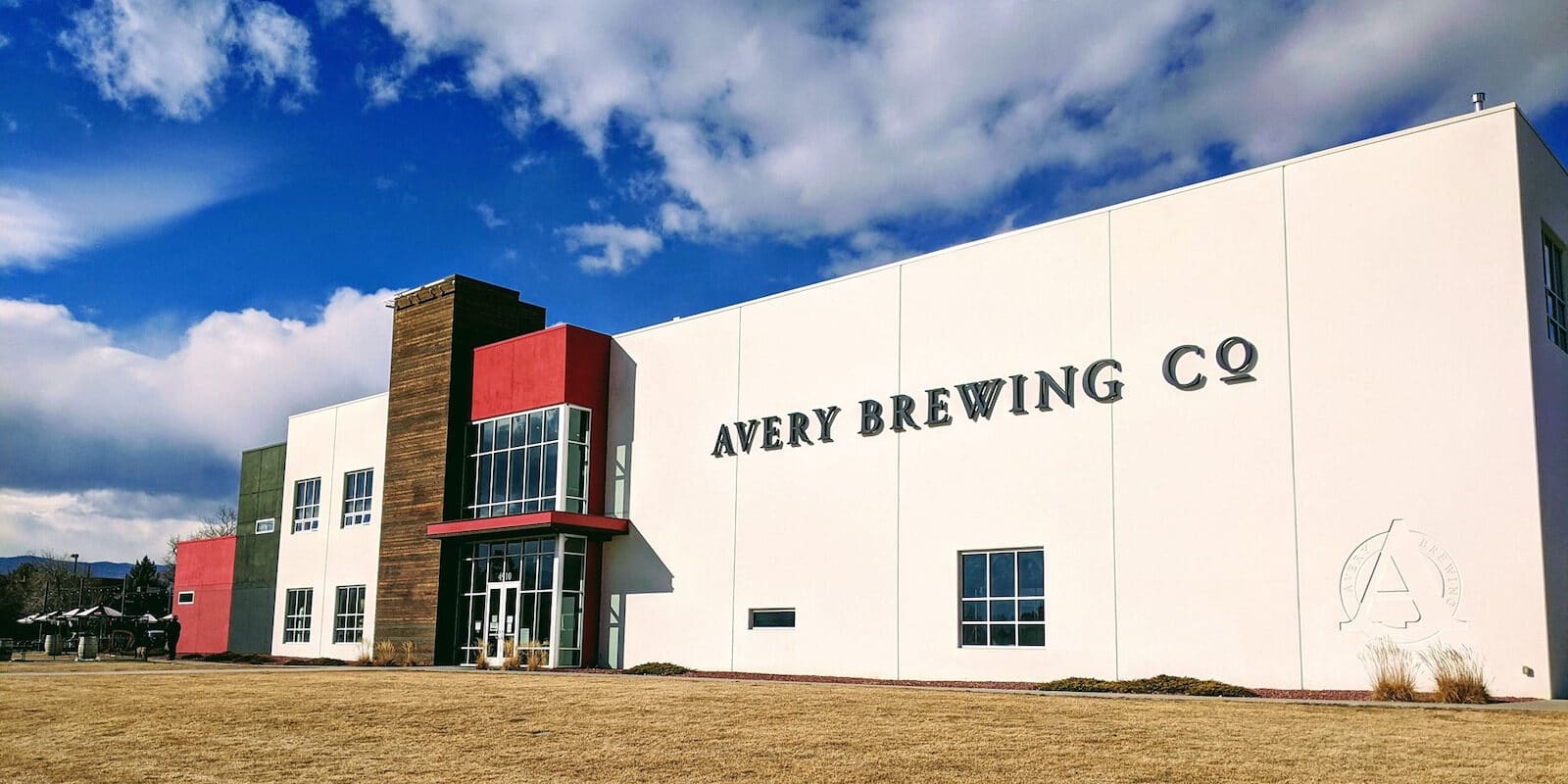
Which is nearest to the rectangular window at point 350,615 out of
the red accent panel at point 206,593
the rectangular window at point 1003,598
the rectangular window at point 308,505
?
the rectangular window at point 308,505

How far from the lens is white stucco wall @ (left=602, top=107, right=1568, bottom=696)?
1777 cm

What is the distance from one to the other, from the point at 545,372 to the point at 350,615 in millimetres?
12034

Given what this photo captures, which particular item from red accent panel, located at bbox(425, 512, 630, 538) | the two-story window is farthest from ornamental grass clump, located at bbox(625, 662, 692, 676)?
the two-story window

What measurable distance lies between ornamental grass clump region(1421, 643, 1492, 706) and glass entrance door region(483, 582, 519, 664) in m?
21.6

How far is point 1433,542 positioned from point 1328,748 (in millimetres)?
7620

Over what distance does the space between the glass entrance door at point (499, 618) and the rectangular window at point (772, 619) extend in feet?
24.7

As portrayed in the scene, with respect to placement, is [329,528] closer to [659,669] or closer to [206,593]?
[206,593]

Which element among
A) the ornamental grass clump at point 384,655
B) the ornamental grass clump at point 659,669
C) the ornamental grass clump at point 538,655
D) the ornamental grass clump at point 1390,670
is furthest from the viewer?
the ornamental grass clump at point 384,655

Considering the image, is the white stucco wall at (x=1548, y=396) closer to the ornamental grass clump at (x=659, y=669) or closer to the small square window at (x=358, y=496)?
the ornamental grass clump at (x=659, y=669)

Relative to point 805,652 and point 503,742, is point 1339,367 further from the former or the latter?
point 503,742

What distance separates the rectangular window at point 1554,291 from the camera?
62.9 feet

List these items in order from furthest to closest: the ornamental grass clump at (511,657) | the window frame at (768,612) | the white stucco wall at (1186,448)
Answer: the ornamental grass clump at (511,657)
the window frame at (768,612)
the white stucco wall at (1186,448)

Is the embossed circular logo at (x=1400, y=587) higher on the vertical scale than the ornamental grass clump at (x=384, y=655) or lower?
higher

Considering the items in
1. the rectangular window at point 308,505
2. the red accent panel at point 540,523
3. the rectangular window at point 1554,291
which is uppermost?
the rectangular window at point 1554,291
